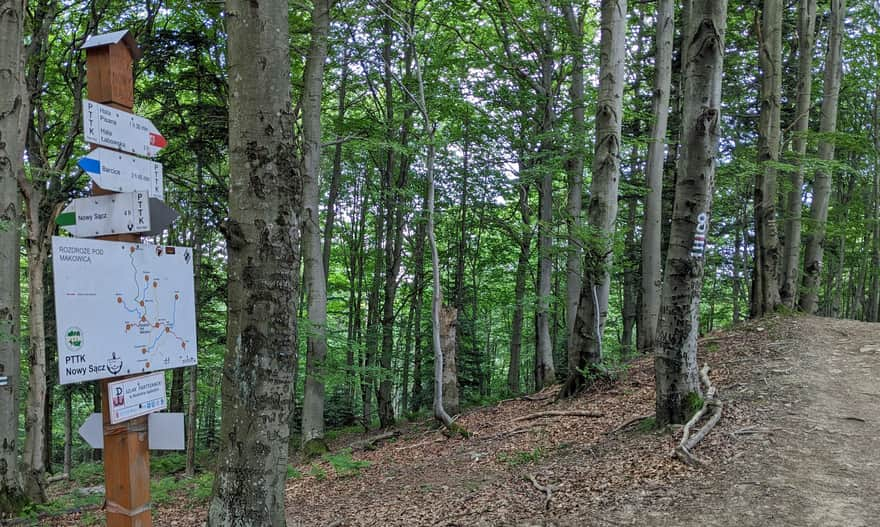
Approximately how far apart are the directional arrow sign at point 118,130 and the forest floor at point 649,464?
3593mm

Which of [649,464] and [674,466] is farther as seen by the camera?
[649,464]

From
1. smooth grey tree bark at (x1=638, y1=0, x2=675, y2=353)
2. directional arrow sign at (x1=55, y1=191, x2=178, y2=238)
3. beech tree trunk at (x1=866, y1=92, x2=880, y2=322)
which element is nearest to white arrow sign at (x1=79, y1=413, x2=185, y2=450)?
directional arrow sign at (x1=55, y1=191, x2=178, y2=238)

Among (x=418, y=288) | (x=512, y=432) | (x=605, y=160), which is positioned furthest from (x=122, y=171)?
(x=418, y=288)

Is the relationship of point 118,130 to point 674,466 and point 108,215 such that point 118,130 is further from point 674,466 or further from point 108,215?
point 674,466

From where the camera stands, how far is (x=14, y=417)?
6199 millimetres

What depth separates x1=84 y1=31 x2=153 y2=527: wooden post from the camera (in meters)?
2.76

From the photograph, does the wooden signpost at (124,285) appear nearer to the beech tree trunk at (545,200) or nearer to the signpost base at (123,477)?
the signpost base at (123,477)

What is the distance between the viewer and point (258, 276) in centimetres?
312

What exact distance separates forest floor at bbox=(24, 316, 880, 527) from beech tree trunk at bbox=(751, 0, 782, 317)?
1697mm

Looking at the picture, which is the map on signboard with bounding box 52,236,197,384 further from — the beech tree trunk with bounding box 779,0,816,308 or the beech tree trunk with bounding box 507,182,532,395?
the beech tree trunk with bounding box 779,0,816,308

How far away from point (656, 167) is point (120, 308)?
9.88 meters

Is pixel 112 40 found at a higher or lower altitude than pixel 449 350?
higher

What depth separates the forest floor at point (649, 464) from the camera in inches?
150

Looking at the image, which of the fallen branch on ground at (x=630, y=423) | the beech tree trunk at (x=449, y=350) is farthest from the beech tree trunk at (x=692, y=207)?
the beech tree trunk at (x=449, y=350)
